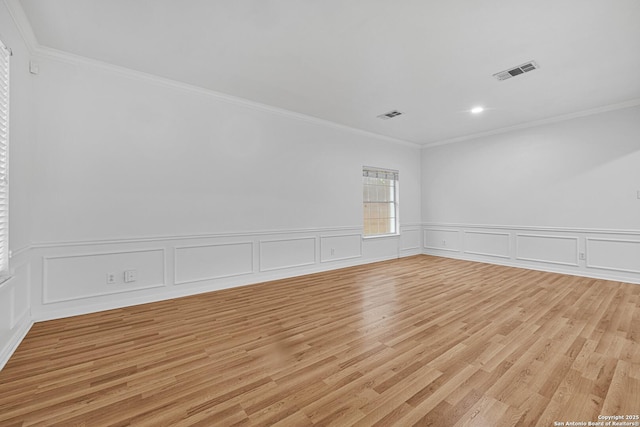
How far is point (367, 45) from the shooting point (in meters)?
2.83

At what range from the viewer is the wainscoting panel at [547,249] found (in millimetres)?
4898

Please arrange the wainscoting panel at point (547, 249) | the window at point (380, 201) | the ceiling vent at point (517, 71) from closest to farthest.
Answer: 1. the ceiling vent at point (517, 71)
2. the wainscoting panel at point (547, 249)
3. the window at point (380, 201)

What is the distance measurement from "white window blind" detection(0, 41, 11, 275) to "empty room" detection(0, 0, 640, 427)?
23 mm

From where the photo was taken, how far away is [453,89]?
3.85m

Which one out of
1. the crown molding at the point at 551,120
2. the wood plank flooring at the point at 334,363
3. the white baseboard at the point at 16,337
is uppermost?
the crown molding at the point at 551,120

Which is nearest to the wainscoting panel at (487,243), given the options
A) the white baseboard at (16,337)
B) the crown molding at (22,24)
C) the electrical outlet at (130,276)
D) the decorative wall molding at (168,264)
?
the decorative wall molding at (168,264)

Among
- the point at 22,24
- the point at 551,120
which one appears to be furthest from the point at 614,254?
the point at 22,24

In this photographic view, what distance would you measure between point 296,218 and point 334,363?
2.99m

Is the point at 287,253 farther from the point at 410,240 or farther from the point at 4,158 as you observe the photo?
the point at 410,240

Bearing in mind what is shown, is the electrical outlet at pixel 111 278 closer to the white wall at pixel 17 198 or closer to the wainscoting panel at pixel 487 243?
the white wall at pixel 17 198

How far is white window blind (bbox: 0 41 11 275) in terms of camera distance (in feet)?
7.04

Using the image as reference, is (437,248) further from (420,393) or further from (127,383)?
(127,383)

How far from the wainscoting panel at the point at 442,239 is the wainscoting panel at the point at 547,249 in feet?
4.01

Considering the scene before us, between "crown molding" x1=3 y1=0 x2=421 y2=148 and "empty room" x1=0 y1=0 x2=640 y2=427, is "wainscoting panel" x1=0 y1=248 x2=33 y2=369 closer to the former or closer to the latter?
"empty room" x1=0 y1=0 x2=640 y2=427
